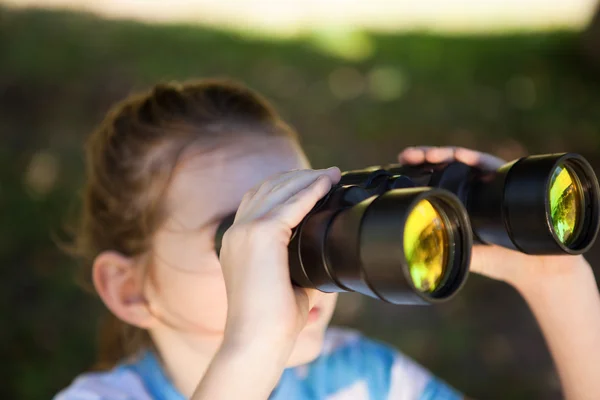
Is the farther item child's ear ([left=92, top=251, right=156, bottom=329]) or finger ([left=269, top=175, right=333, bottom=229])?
child's ear ([left=92, top=251, right=156, bottom=329])

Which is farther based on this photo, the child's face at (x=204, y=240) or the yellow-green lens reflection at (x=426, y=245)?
the child's face at (x=204, y=240)

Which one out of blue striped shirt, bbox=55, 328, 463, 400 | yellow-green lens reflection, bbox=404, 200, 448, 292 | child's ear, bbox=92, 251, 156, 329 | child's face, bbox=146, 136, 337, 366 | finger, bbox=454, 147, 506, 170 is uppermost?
finger, bbox=454, 147, 506, 170

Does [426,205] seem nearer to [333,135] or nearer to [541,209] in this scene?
[541,209]

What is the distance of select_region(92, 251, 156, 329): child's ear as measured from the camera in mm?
1274

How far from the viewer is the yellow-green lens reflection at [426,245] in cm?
84

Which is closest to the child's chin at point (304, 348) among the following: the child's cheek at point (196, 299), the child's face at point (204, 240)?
the child's face at point (204, 240)

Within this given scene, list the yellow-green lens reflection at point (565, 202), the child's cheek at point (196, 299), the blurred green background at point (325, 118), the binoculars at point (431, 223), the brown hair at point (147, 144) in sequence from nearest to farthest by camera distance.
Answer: the binoculars at point (431, 223) < the yellow-green lens reflection at point (565, 202) < the child's cheek at point (196, 299) < the brown hair at point (147, 144) < the blurred green background at point (325, 118)

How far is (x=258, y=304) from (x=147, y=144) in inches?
21.4

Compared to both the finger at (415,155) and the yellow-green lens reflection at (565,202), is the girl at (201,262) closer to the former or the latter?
the finger at (415,155)

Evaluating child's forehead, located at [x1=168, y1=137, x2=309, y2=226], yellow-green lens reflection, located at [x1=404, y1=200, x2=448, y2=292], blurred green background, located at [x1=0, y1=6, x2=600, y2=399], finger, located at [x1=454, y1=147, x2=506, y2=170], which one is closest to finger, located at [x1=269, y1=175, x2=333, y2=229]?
yellow-green lens reflection, located at [x1=404, y1=200, x2=448, y2=292]

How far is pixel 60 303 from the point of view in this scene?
8.12ft

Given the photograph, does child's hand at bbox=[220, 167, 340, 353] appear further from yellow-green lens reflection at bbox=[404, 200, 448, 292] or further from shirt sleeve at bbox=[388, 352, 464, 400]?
shirt sleeve at bbox=[388, 352, 464, 400]

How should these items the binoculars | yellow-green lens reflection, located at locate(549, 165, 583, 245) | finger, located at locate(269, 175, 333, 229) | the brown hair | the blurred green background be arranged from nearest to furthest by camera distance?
the binoculars < finger, located at locate(269, 175, 333, 229) < yellow-green lens reflection, located at locate(549, 165, 583, 245) < the brown hair < the blurred green background

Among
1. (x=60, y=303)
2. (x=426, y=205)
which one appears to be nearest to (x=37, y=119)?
(x=60, y=303)
